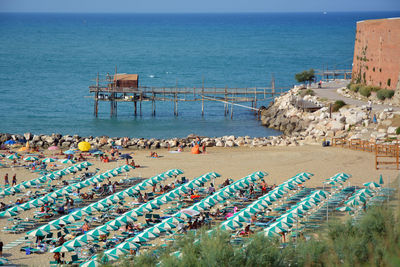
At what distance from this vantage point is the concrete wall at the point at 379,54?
47.3 m

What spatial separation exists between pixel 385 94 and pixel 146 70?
64355 mm

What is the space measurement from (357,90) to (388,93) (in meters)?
5.05

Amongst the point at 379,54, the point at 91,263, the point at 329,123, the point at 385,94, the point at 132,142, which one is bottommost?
the point at 91,263

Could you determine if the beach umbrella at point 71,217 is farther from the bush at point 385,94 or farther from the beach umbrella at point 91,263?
the bush at point 385,94

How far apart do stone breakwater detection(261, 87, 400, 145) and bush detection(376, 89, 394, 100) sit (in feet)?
8.35

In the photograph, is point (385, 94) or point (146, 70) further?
point (146, 70)

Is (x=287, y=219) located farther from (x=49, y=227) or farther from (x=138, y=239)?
(x=49, y=227)

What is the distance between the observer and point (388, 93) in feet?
148

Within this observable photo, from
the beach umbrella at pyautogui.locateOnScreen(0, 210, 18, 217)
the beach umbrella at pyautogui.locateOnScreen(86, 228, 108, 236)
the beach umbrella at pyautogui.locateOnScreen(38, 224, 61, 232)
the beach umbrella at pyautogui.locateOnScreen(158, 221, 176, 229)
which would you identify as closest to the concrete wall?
the beach umbrella at pyautogui.locateOnScreen(158, 221, 176, 229)

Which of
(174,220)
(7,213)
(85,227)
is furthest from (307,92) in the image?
(7,213)

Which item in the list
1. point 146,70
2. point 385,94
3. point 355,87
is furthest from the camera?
point 146,70

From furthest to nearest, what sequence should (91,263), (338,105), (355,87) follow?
(355,87) < (338,105) < (91,263)

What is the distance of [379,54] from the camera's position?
5016 centimetres

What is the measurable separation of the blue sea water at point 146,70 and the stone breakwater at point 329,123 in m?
2.34
